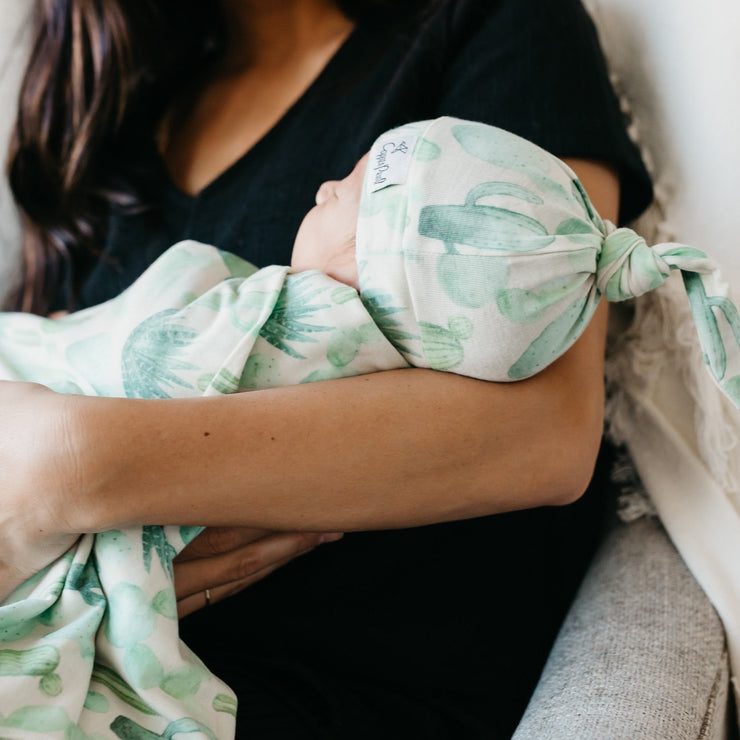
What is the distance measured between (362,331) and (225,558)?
0.85 ft

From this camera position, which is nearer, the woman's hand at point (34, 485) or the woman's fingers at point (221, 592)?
the woman's hand at point (34, 485)

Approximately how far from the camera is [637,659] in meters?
0.73

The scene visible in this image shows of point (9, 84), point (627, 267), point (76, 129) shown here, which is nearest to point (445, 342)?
point (627, 267)

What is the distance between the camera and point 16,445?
658 millimetres

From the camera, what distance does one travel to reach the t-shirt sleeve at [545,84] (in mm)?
811

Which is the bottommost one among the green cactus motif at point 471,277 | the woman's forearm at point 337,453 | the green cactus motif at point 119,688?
the green cactus motif at point 119,688

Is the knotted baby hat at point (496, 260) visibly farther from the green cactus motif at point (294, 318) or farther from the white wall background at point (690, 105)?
the white wall background at point (690, 105)

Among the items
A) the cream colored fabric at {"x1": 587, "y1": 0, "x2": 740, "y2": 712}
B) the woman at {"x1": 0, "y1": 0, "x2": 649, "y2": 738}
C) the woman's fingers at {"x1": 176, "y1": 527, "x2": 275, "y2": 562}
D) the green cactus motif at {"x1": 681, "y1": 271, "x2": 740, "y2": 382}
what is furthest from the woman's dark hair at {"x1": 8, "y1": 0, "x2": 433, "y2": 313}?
the green cactus motif at {"x1": 681, "y1": 271, "x2": 740, "y2": 382}

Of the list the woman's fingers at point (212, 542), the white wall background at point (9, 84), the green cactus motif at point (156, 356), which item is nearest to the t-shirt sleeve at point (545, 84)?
the green cactus motif at point (156, 356)

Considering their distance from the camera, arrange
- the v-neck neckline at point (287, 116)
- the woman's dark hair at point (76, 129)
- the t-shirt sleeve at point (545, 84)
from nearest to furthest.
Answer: the t-shirt sleeve at point (545, 84)
the v-neck neckline at point (287, 116)
the woman's dark hair at point (76, 129)

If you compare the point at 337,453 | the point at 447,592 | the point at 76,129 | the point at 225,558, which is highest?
the point at 76,129

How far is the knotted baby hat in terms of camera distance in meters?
0.62

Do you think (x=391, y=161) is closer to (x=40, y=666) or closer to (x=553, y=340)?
(x=553, y=340)

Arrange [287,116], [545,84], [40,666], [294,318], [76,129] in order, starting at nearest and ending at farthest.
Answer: [40,666]
[294,318]
[545,84]
[287,116]
[76,129]
